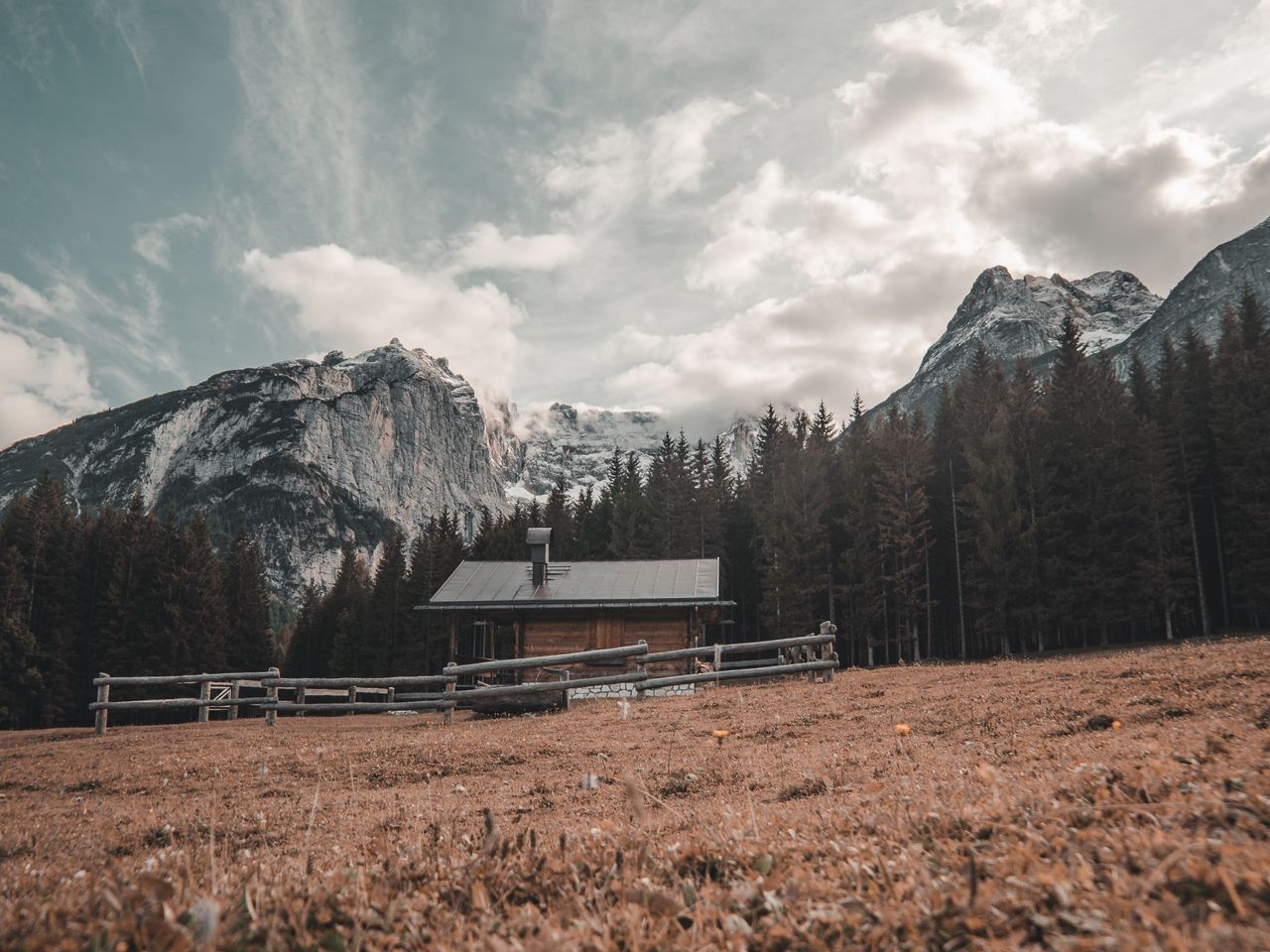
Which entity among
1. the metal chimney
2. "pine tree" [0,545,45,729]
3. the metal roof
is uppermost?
the metal chimney

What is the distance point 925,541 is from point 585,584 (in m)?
27.9

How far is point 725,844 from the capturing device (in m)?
4.41

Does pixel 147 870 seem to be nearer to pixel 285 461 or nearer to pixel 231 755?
pixel 231 755

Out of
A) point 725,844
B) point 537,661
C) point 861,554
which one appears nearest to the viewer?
point 725,844

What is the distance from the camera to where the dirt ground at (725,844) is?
119 inches

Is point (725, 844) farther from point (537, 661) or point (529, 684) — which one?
point (529, 684)

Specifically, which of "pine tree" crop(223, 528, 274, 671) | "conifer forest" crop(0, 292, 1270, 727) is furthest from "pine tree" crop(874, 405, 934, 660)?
"pine tree" crop(223, 528, 274, 671)

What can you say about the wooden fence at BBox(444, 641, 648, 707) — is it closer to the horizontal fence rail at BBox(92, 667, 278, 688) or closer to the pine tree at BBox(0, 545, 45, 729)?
the horizontal fence rail at BBox(92, 667, 278, 688)

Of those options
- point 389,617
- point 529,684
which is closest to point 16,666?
point 389,617

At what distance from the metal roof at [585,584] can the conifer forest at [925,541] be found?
688 inches

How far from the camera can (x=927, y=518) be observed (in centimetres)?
4838

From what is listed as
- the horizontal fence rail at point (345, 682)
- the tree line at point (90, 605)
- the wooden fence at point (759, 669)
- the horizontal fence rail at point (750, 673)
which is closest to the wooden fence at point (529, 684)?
the horizontal fence rail at point (750, 673)

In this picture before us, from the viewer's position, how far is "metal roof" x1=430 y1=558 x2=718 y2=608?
1182 inches

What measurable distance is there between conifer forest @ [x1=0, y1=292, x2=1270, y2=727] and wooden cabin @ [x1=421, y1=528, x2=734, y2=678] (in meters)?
18.3
